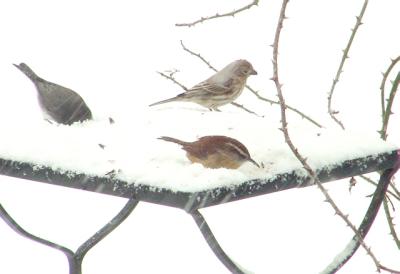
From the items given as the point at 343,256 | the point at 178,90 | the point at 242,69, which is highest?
the point at 178,90

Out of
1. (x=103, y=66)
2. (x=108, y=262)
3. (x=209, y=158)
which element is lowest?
(x=209, y=158)

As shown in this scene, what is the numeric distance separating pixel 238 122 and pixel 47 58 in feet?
27.4

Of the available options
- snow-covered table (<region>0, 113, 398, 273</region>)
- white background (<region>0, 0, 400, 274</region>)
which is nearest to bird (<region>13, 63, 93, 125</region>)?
white background (<region>0, 0, 400, 274</region>)

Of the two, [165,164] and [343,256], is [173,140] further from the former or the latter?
[343,256]

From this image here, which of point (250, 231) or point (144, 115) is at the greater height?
point (250, 231)

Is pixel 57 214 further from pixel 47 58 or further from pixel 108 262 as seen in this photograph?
pixel 47 58

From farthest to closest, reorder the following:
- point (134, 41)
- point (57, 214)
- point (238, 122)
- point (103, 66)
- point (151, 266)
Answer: point (134, 41), point (103, 66), point (57, 214), point (151, 266), point (238, 122)

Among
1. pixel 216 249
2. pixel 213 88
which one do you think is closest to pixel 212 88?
pixel 213 88

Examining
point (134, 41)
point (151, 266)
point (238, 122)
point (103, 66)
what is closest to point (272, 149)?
point (238, 122)

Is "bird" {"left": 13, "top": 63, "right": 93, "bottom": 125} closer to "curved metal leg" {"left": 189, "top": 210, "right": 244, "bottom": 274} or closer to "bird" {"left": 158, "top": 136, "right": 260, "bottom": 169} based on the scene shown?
"bird" {"left": 158, "top": 136, "right": 260, "bottom": 169}

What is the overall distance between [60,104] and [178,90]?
18.4ft

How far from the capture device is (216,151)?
13.4ft

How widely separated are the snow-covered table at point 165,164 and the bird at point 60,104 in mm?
462

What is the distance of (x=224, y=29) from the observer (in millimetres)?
12820
